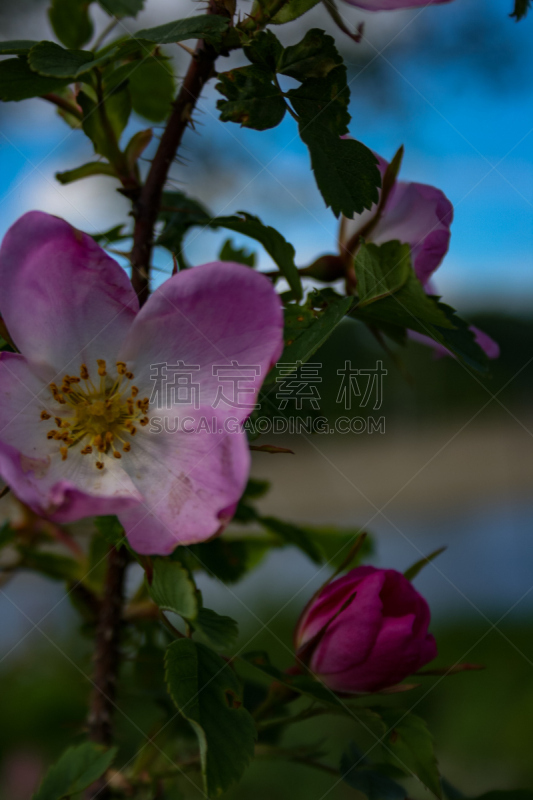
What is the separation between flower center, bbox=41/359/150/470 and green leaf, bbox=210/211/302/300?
14 cm

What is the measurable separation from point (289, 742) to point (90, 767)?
157cm

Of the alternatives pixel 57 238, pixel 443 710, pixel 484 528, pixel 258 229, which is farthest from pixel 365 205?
pixel 484 528

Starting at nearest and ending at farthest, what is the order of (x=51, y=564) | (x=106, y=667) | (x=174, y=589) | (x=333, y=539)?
(x=174, y=589)
(x=106, y=667)
(x=51, y=564)
(x=333, y=539)

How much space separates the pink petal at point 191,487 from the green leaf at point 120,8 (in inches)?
13.5

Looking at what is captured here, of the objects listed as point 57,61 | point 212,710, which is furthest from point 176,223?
point 212,710

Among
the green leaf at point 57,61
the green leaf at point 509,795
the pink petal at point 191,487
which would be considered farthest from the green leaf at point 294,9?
the green leaf at point 509,795

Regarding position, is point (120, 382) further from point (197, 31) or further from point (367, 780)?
point (367, 780)

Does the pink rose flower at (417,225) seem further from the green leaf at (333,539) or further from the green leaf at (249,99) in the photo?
the green leaf at (333,539)

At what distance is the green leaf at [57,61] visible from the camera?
0.45 m

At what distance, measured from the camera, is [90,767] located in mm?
538

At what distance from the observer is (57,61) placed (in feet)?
1.51

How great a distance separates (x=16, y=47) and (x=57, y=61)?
62 mm

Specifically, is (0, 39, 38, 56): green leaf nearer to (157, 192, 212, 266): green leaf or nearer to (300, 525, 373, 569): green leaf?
(157, 192, 212, 266): green leaf

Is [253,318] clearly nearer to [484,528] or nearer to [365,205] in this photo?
[365,205]
